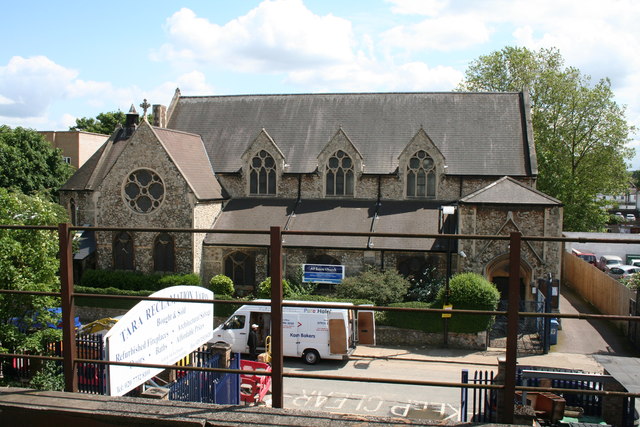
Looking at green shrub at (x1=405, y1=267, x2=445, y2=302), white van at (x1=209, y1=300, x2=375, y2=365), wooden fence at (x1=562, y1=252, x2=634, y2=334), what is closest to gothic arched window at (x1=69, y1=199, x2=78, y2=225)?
white van at (x1=209, y1=300, x2=375, y2=365)

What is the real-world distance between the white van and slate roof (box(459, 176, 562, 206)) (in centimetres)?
801

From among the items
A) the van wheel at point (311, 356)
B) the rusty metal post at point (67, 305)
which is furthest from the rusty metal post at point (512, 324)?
the van wheel at point (311, 356)

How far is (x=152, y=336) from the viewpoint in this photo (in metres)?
10.1

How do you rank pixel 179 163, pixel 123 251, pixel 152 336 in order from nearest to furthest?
pixel 152 336 < pixel 179 163 < pixel 123 251

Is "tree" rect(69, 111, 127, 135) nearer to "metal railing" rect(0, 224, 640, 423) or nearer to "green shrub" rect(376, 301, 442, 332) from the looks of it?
"green shrub" rect(376, 301, 442, 332)

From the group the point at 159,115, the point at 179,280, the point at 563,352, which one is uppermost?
the point at 159,115

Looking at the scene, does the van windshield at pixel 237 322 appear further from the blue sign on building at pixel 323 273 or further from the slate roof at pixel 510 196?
the slate roof at pixel 510 196

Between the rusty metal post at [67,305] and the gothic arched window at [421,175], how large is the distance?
75.0 feet

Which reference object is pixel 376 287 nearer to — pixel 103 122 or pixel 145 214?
pixel 145 214

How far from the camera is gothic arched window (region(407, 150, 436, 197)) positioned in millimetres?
26625

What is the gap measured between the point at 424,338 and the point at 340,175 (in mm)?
9911

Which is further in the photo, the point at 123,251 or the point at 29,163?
the point at 29,163

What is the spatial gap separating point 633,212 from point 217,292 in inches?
3416

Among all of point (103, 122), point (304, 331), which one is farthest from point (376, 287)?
point (103, 122)
